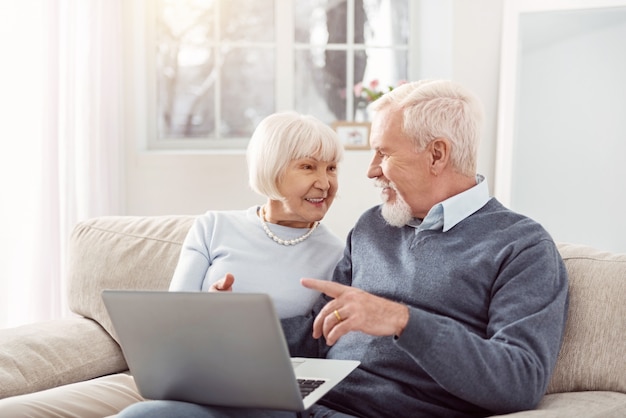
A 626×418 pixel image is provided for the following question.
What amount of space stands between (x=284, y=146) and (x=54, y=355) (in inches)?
30.2

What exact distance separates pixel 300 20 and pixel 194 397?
9.03 feet

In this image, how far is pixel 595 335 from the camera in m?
1.80

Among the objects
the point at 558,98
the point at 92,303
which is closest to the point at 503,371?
the point at 92,303

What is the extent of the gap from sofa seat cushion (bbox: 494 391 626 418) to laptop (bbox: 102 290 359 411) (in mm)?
397

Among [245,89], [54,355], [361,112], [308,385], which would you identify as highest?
[245,89]

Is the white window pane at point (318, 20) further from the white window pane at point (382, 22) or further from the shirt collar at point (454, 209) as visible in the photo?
the shirt collar at point (454, 209)

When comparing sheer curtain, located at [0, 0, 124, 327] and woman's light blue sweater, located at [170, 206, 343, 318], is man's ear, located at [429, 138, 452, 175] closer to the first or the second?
woman's light blue sweater, located at [170, 206, 343, 318]

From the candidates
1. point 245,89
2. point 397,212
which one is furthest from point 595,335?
point 245,89

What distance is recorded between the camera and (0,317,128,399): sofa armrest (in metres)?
2.07

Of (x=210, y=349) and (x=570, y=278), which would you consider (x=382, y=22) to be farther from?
(x=210, y=349)

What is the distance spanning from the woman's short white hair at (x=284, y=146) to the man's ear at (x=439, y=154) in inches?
10.6

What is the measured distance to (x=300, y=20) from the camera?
13.4ft

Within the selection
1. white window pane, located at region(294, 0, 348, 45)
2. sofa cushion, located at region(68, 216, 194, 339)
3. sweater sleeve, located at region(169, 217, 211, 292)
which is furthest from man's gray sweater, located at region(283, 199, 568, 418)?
white window pane, located at region(294, 0, 348, 45)

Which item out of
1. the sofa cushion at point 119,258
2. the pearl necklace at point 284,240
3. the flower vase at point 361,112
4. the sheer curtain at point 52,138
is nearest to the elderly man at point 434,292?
the pearl necklace at point 284,240
